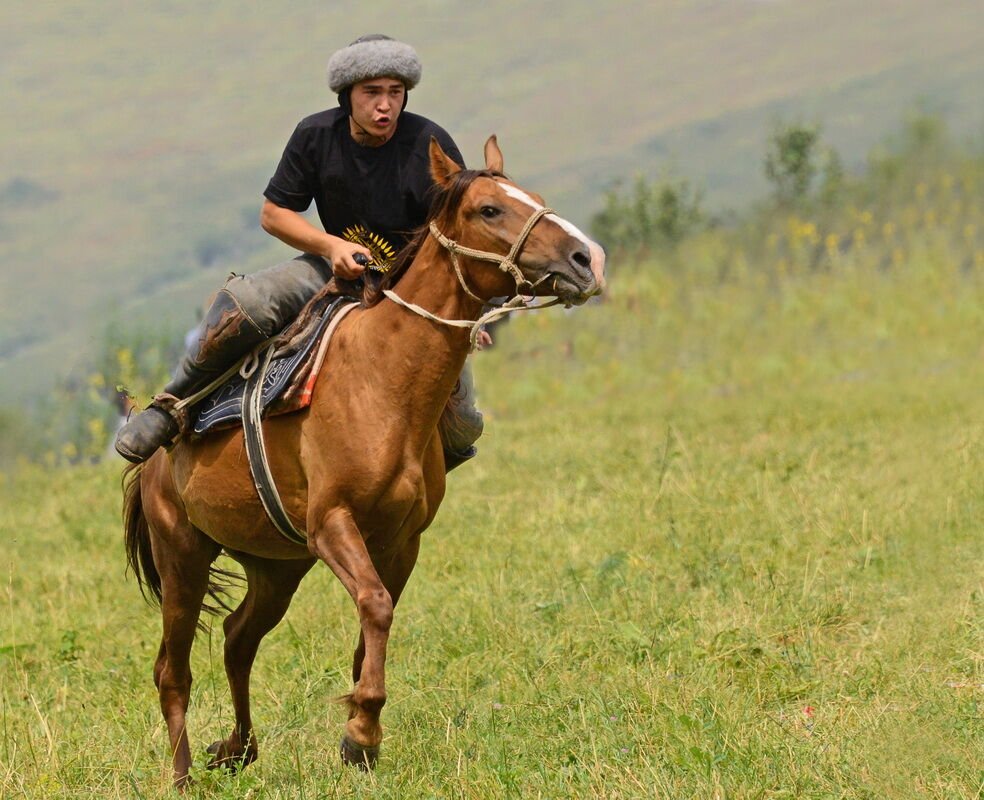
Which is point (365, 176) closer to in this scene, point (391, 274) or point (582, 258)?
point (391, 274)

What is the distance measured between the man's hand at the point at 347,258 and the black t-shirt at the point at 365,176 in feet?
0.56

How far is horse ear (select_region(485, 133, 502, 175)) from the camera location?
5.31m

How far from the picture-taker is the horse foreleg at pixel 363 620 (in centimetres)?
477

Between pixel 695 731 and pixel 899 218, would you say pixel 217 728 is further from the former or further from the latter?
pixel 899 218

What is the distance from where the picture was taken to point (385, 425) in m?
5.15

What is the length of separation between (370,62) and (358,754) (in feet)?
8.69

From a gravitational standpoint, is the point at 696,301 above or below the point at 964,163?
below

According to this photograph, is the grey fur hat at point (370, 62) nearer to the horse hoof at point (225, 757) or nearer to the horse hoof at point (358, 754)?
the horse hoof at point (358, 754)

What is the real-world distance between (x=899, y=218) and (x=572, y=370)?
17.5 ft

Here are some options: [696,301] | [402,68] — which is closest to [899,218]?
[696,301]

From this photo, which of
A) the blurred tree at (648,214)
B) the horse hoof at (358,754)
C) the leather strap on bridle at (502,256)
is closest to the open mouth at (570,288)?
the leather strap on bridle at (502,256)

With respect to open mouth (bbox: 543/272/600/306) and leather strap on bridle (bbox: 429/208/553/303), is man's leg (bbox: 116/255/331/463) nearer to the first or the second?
leather strap on bridle (bbox: 429/208/553/303)

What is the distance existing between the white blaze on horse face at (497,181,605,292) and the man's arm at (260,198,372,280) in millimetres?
740

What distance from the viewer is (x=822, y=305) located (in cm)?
1884
